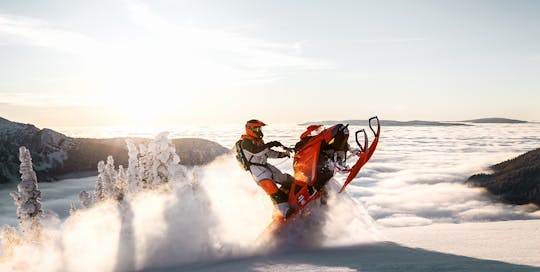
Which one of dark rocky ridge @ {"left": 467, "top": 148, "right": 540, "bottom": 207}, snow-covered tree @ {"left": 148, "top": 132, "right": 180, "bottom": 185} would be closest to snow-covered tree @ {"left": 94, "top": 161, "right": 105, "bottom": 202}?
snow-covered tree @ {"left": 148, "top": 132, "right": 180, "bottom": 185}

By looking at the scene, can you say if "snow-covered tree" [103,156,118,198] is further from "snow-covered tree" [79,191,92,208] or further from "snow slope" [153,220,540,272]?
"snow slope" [153,220,540,272]

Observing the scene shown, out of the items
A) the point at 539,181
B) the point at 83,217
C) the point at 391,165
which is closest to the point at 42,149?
the point at 391,165

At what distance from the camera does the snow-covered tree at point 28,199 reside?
32.9 meters

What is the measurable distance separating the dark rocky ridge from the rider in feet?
277

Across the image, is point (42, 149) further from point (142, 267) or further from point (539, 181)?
point (142, 267)

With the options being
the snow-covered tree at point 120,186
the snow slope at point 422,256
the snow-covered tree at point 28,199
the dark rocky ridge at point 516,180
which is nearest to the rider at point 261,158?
the snow slope at point 422,256

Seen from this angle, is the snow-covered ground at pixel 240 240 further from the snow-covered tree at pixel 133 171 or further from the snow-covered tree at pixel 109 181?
the snow-covered tree at pixel 109 181

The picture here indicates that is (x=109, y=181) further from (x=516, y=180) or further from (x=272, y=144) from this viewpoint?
(x=516, y=180)

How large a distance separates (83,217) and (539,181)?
3599 inches

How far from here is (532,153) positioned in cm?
9031

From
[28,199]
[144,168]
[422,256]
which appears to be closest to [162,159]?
[144,168]

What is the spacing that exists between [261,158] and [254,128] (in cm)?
78

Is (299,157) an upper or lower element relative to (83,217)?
upper

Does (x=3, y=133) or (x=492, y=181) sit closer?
(x=492, y=181)
